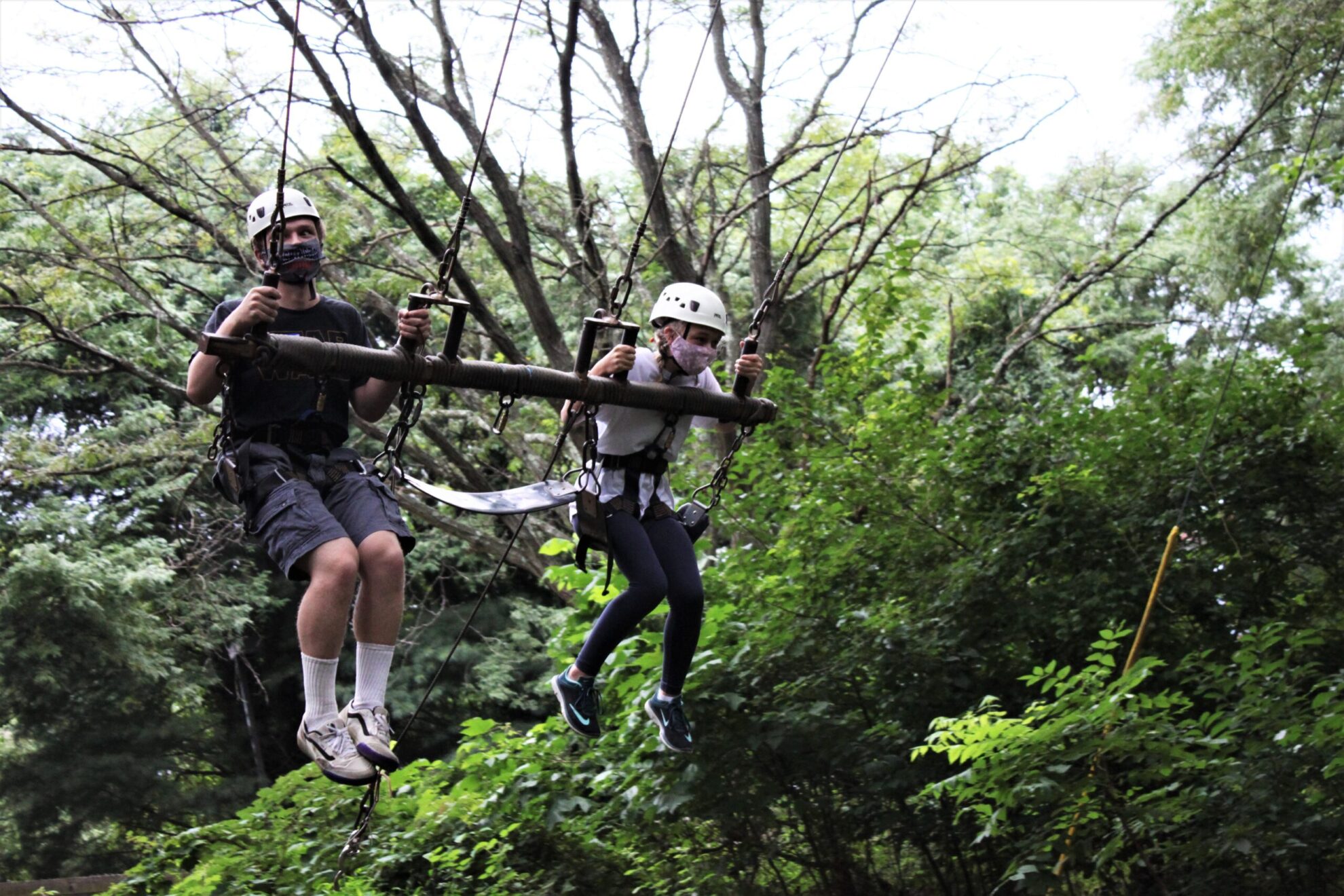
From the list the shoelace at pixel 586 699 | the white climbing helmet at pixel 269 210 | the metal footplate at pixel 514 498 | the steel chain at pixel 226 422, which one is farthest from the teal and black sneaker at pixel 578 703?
the white climbing helmet at pixel 269 210

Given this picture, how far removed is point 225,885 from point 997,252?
541 inches

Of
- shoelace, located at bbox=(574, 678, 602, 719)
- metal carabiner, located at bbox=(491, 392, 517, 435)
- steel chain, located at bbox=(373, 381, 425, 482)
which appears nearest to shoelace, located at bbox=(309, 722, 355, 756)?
steel chain, located at bbox=(373, 381, 425, 482)

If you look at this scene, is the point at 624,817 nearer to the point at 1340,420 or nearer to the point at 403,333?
the point at 403,333

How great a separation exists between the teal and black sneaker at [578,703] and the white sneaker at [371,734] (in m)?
1.05

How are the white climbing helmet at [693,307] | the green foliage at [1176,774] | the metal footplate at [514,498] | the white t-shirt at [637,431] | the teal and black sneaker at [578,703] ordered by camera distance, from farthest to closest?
the green foliage at [1176,774]
the teal and black sneaker at [578,703]
the white t-shirt at [637,431]
the white climbing helmet at [693,307]
the metal footplate at [514,498]

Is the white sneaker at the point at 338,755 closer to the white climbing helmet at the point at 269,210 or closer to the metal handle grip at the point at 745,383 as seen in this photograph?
the white climbing helmet at the point at 269,210

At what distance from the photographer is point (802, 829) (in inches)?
347

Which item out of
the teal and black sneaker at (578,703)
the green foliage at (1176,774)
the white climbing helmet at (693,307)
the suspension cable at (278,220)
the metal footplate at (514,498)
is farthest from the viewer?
the green foliage at (1176,774)

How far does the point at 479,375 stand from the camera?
165 inches

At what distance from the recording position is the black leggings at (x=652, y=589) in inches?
177

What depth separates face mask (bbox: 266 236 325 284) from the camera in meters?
3.90

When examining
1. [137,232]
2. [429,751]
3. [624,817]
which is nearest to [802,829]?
[624,817]

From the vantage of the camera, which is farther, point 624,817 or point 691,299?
point 624,817

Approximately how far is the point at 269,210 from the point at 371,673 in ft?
4.37
